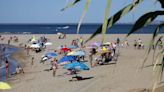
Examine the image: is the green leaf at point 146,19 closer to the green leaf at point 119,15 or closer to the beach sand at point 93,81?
the green leaf at point 119,15

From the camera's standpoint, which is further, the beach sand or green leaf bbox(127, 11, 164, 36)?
the beach sand

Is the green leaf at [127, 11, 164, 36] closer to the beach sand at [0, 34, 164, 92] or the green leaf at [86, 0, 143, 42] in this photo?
the green leaf at [86, 0, 143, 42]

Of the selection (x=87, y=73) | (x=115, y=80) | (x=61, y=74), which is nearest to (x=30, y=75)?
(x=61, y=74)

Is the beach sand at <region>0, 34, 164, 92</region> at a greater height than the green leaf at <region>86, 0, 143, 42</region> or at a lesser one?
lesser

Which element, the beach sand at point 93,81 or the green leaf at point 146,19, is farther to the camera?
the beach sand at point 93,81

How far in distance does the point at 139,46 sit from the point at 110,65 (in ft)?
46.2

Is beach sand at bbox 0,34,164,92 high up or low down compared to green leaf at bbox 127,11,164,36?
down

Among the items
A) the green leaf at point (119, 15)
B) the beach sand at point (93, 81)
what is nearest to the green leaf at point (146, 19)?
the green leaf at point (119, 15)

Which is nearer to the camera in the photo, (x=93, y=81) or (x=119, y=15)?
(x=119, y=15)

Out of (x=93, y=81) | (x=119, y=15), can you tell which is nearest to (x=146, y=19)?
(x=119, y=15)

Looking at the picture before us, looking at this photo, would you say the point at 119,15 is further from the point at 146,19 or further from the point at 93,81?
the point at 93,81

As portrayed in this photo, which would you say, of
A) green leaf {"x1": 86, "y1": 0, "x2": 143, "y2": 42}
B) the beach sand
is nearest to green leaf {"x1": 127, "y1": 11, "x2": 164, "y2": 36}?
green leaf {"x1": 86, "y1": 0, "x2": 143, "y2": 42}

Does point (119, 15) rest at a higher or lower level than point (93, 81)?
higher

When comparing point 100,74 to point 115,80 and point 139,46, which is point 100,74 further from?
point 139,46
